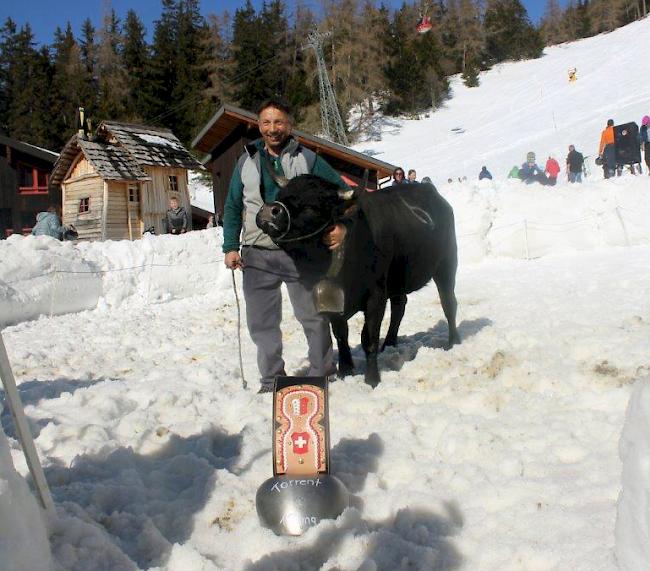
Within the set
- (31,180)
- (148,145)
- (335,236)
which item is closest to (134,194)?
(148,145)

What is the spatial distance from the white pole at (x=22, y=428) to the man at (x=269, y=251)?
6.67ft

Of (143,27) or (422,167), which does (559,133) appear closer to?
(422,167)

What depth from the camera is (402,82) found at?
5641 centimetres

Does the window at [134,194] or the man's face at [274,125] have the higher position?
the window at [134,194]

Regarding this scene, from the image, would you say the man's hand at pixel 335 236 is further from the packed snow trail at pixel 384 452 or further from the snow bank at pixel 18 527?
the snow bank at pixel 18 527

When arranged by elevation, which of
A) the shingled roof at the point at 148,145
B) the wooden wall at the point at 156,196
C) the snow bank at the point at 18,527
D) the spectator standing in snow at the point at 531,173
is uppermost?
the shingled roof at the point at 148,145

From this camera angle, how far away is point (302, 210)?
3.47 meters

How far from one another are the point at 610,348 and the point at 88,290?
24.7ft

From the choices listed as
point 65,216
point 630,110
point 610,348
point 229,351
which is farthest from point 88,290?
point 630,110

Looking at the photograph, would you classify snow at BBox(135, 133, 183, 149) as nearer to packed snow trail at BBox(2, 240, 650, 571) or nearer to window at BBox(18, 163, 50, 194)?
window at BBox(18, 163, 50, 194)

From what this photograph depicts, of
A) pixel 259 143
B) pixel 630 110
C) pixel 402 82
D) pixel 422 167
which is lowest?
pixel 259 143

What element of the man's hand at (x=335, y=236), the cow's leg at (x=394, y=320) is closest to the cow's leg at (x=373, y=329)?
the man's hand at (x=335, y=236)

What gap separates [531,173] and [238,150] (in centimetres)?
1134

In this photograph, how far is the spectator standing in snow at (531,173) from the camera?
22922 millimetres
